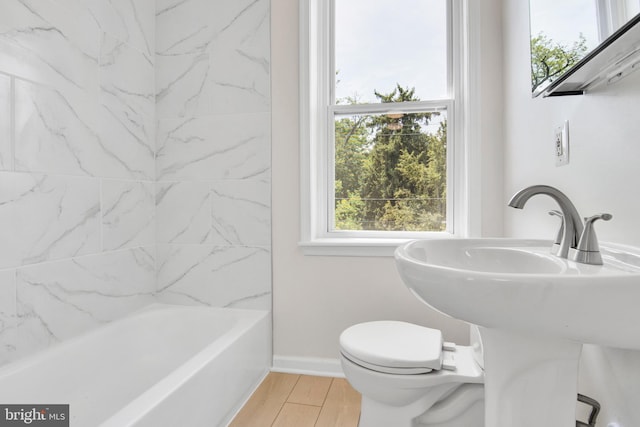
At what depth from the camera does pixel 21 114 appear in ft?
4.57

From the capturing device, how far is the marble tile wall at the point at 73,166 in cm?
138

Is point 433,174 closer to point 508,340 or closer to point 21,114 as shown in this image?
point 508,340

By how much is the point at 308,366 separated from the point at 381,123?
1352 mm

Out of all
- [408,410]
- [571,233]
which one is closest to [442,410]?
[408,410]

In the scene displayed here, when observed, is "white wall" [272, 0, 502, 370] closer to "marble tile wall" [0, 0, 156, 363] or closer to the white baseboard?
the white baseboard

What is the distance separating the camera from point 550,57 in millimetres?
1155

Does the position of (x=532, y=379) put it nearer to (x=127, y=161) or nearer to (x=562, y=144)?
(x=562, y=144)

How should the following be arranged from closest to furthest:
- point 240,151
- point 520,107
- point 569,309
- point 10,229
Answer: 1. point 569,309
2. point 10,229
3. point 520,107
4. point 240,151

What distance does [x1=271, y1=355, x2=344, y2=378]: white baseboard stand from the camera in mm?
1975

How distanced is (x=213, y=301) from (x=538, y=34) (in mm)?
1883

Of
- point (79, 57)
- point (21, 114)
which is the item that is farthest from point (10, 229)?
point (79, 57)

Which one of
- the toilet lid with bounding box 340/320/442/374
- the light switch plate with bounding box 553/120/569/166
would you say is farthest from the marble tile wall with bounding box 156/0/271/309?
the light switch plate with bounding box 553/120/569/166

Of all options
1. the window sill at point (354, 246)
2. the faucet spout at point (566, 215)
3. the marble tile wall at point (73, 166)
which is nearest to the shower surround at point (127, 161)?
the marble tile wall at point (73, 166)

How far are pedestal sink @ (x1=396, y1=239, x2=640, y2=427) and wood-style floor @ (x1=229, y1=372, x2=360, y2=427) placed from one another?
848 mm
